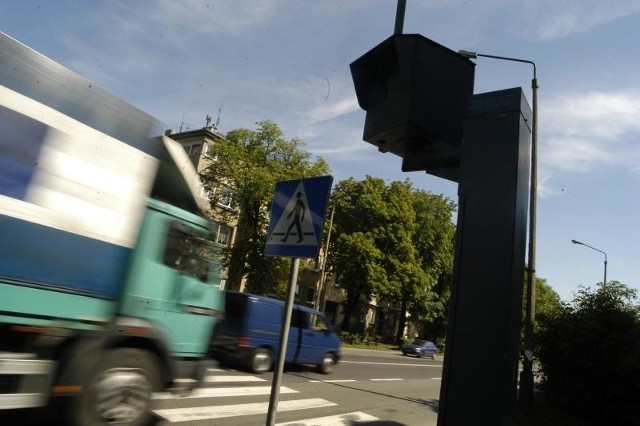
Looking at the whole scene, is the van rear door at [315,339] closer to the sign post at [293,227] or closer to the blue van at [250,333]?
the blue van at [250,333]

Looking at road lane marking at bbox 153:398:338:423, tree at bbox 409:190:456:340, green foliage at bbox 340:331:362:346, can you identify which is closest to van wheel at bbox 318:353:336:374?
road lane marking at bbox 153:398:338:423

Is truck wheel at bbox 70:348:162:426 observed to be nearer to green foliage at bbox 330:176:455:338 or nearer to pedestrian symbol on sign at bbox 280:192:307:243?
pedestrian symbol on sign at bbox 280:192:307:243

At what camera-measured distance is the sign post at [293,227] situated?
4.06 m

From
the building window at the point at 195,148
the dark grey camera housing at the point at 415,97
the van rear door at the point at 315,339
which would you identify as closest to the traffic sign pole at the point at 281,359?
the dark grey camera housing at the point at 415,97

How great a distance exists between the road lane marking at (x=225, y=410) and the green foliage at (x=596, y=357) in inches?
190

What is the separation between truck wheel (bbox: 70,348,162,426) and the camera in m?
4.99

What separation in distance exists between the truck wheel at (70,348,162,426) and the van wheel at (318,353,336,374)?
931cm

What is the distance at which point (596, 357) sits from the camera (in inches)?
370

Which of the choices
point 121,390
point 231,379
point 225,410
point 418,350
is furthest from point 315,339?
point 418,350

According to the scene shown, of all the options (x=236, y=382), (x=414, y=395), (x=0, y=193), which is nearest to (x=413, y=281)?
(x=414, y=395)

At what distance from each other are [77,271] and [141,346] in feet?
4.12

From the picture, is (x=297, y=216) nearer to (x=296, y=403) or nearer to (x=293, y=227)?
(x=293, y=227)

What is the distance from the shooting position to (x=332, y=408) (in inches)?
360

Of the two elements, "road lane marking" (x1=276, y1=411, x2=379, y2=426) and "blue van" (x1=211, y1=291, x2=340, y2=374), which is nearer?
"road lane marking" (x1=276, y1=411, x2=379, y2=426)
